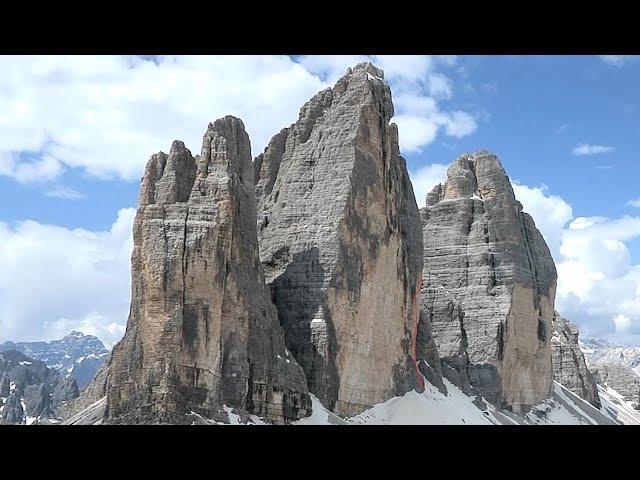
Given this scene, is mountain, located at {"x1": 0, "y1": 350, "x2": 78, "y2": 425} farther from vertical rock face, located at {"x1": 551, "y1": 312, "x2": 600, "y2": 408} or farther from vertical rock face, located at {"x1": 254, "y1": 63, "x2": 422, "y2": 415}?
vertical rock face, located at {"x1": 254, "y1": 63, "x2": 422, "y2": 415}

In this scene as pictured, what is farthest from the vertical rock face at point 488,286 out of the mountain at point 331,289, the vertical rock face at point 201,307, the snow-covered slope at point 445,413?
the vertical rock face at point 201,307

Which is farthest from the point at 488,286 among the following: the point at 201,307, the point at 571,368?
the point at 201,307

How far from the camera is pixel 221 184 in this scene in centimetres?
3459

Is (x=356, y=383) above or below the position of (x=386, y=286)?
below

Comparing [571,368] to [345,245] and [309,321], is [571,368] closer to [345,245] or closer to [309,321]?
[345,245]

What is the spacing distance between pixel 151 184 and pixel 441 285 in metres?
31.4

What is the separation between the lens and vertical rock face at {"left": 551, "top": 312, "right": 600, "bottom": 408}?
7169 centimetres

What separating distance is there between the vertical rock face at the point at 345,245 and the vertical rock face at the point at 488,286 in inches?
402

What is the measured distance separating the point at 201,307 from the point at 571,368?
4873cm

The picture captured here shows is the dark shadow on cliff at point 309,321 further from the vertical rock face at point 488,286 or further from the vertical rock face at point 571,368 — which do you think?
the vertical rock face at point 571,368

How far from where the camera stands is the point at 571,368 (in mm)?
72438

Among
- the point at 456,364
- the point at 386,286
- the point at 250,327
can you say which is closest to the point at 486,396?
the point at 456,364
